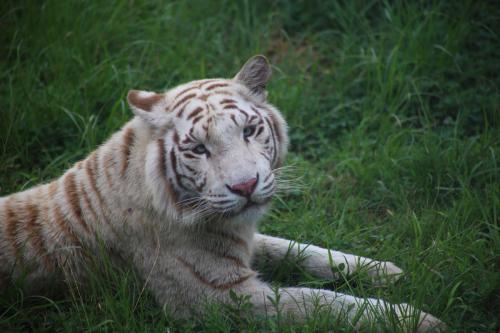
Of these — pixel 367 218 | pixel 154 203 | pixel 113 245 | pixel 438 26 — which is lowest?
pixel 367 218

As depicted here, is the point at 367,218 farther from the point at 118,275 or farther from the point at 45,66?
the point at 45,66

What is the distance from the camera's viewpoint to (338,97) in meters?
5.14

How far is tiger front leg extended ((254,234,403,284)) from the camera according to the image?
3346mm

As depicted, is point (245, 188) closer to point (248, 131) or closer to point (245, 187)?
point (245, 187)

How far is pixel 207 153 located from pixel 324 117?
2.20 m

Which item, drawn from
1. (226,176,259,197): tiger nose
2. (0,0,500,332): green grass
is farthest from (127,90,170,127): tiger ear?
(0,0,500,332): green grass

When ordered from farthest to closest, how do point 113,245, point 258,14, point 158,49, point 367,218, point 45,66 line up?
point 258,14 < point 158,49 < point 45,66 < point 367,218 < point 113,245

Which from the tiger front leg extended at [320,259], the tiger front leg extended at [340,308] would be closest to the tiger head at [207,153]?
the tiger front leg extended at [340,308]

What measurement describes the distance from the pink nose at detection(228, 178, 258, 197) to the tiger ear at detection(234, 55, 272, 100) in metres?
0.67

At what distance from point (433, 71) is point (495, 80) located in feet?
1.64

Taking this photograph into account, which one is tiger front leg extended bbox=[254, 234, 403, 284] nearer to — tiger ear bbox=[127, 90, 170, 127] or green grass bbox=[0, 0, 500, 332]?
green grass bbox=[0, 0, 500, 332]

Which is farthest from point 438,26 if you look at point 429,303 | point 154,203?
point 154,203

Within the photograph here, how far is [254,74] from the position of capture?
11.0 ft

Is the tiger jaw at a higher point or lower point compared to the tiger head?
lower
